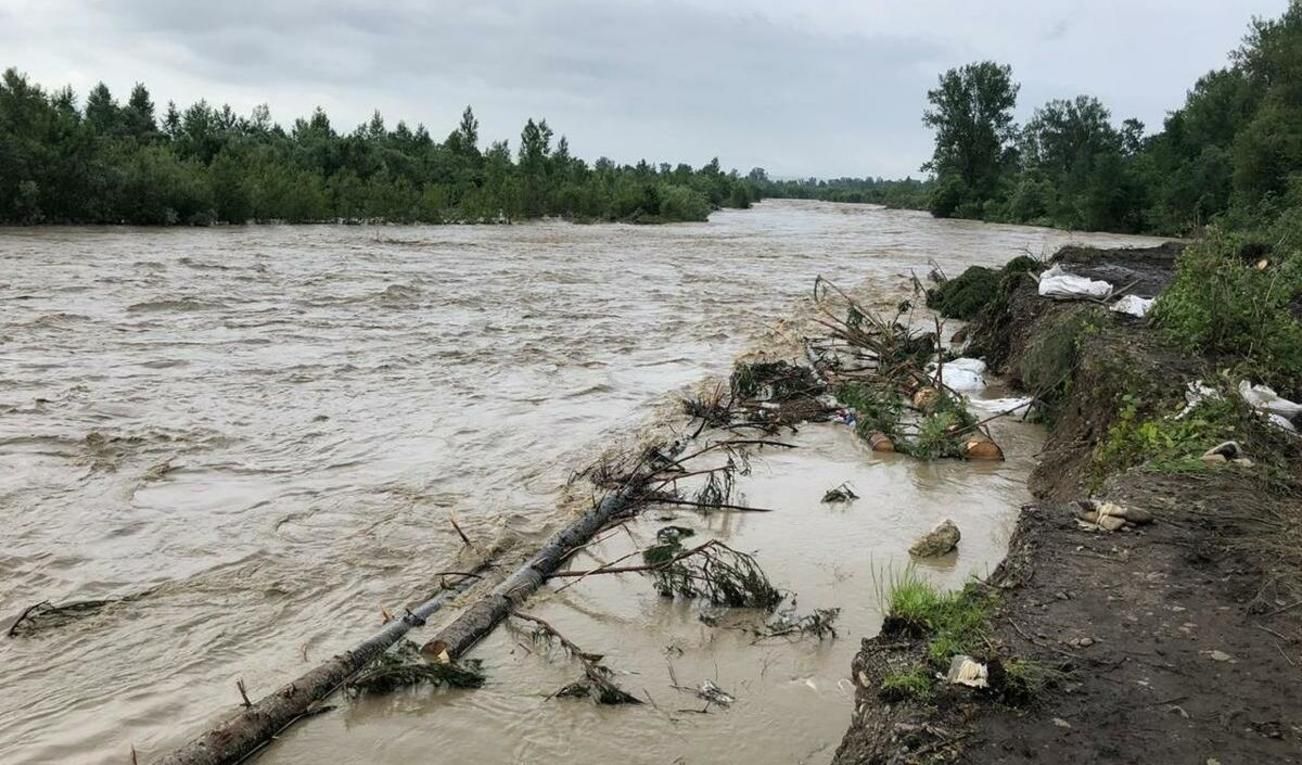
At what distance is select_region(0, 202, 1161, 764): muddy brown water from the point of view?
3.88 meters

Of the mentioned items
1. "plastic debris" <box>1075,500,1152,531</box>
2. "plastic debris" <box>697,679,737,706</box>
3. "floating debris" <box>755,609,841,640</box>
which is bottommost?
"plastic debris" <box>697,679,737,706</box>

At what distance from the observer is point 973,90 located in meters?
67.8

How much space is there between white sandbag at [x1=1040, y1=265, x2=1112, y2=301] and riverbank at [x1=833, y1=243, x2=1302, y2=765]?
5.18m

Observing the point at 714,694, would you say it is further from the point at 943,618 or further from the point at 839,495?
the point at 839,495

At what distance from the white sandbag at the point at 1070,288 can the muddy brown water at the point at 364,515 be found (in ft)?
12.1

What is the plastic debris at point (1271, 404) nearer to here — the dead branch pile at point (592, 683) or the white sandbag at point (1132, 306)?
the white sandbag at point (1132, 306)

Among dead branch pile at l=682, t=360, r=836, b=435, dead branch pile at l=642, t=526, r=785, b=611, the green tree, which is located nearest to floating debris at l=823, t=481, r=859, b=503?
dead branch pile at l=642, t=526, r=785, b=611

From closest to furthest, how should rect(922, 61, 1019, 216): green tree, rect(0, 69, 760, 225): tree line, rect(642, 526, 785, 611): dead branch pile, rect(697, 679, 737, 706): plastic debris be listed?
rect(697, 679, 737, 706): plastic debris < rect(642, 526, 785, 611): dead branch pile < rect(0, 69, 760, 225): tree line < rect(922, 61, 1019, 216): green tree

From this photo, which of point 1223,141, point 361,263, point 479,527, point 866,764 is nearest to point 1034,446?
point 479,527

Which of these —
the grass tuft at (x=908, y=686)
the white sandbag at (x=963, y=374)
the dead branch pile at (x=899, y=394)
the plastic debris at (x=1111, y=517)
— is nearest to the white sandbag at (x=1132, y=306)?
the white sandbag at (x=963, y=374)

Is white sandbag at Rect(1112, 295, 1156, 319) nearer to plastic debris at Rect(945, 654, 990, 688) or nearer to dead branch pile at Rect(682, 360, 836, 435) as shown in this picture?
dead branch pile at Rect(682, 360, 836, 435)

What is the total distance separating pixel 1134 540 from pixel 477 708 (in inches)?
128

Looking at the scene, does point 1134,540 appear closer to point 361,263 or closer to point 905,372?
point 905,372

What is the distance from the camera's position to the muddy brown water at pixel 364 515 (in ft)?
12.7
